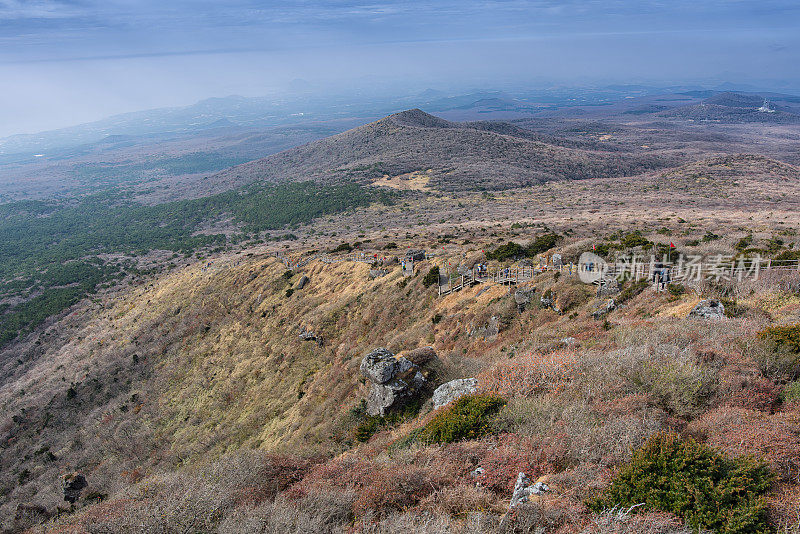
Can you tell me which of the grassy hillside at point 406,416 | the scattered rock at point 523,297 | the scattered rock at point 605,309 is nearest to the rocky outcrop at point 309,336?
the grassy hillside at point 406,416

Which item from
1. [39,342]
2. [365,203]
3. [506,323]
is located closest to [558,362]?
[506,323]

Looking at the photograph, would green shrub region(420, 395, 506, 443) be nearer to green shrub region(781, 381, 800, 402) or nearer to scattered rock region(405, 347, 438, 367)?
scattered rock region(405, 347, 438, 367)

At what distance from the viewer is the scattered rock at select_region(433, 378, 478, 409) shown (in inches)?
380

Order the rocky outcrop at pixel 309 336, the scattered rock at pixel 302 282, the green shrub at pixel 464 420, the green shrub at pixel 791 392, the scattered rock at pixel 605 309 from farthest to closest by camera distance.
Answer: the scattered rock at pixel 302 282, the rocky outcrop at pixel 309 336, the scattered rock at pixel 605 309, the green shrub at pixel 464 420, the green shrub at pixel 791 392

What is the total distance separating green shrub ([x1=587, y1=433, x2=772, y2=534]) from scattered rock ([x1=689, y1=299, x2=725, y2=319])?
23.8ft

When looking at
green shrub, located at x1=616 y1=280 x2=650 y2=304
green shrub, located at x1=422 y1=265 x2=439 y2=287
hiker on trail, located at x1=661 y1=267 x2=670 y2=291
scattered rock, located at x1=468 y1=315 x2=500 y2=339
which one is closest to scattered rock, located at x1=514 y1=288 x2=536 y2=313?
scattered rock, located at x1=468 y1=315 x2=500 y2=339

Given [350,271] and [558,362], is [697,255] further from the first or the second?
[350,271]

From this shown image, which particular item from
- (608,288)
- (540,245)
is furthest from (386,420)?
(540,245)

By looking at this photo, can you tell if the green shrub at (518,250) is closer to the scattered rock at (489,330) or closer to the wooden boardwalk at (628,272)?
the wooden boardwalk at (628,272)

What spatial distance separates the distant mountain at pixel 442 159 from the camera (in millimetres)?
89938

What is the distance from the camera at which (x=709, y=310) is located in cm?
1093

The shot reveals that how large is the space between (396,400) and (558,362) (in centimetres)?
494

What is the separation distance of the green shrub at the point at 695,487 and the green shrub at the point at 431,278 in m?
16.7

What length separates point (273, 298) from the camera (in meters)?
30.8
